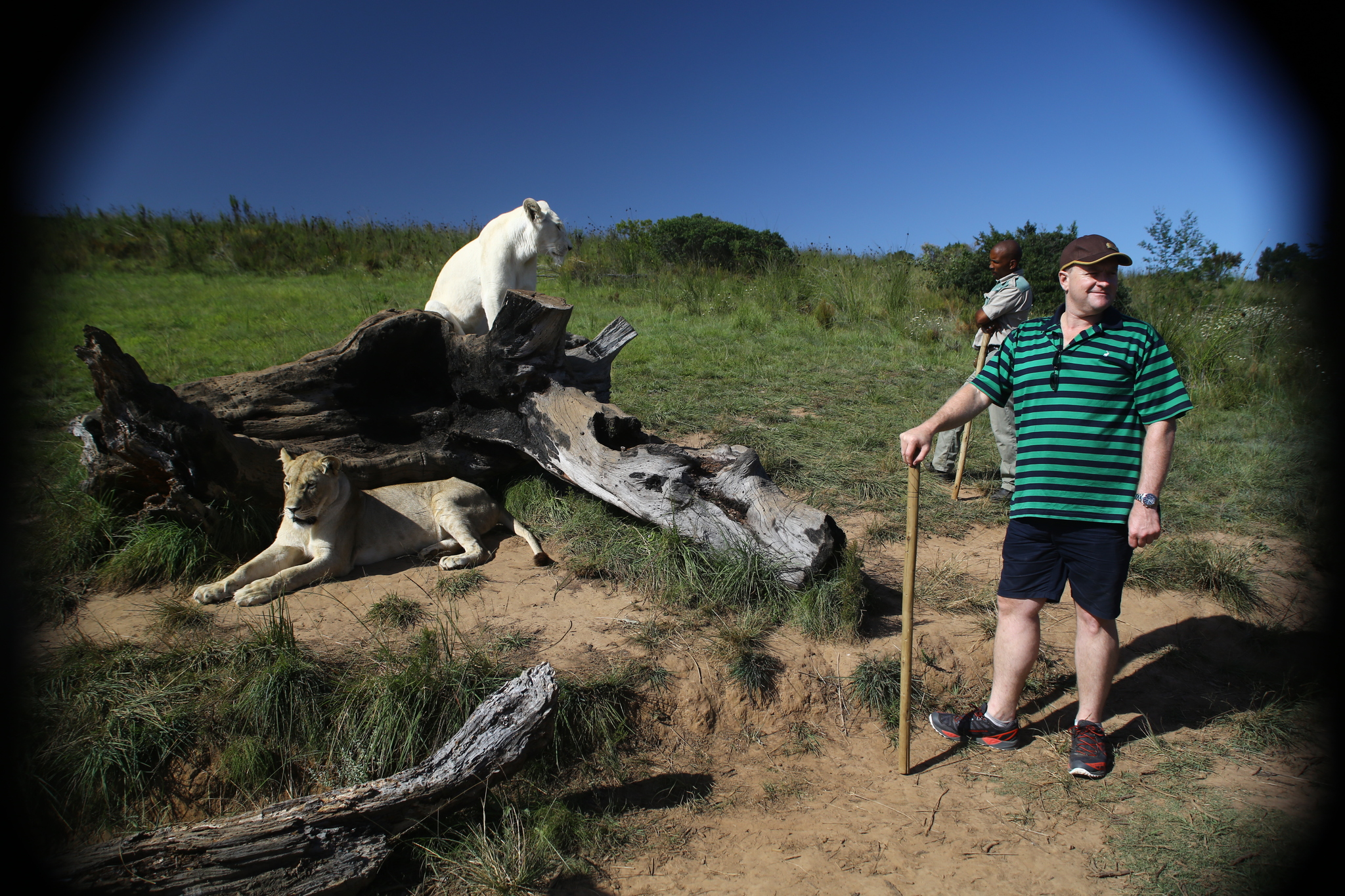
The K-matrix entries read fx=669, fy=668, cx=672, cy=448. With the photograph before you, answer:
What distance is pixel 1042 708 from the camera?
11.6 feet

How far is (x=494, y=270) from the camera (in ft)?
20.0

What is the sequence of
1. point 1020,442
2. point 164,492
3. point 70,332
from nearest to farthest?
point 1020,442
point 164,492
point 70,332

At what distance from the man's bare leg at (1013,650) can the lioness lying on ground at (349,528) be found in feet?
9.38

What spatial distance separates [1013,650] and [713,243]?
57.8ft

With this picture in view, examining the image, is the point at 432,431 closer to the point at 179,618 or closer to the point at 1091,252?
the point at 179,618

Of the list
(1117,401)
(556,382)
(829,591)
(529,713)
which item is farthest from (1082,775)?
(556,382)

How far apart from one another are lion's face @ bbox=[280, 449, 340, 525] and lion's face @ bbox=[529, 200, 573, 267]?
2.91 meters

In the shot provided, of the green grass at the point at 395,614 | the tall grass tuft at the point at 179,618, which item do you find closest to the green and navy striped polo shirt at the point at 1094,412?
the green grass at the point at 395,614

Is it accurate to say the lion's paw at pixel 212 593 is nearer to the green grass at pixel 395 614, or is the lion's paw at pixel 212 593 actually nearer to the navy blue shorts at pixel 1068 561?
the green grass at pixel 395 614

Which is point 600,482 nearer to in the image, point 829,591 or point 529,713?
point 829,591

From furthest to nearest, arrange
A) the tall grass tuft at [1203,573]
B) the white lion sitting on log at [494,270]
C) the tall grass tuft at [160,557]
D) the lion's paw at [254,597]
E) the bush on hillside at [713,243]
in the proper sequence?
the bush on hillside at [713,243], the white lion sitting on log at [494,270], the tall grass tuft at [1203,573], the tall grass tuft at [160,557], the lion's paw at [254,597]

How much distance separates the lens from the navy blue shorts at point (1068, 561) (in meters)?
2.82

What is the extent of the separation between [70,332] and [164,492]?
7.60m

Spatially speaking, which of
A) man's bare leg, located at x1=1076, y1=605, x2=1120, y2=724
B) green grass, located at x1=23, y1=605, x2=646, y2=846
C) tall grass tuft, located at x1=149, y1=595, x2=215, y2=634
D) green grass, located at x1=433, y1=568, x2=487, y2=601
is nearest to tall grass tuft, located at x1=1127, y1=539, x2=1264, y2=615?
man's bare leg, located at x1=1076, y1=605, x2=1120, y2=724
